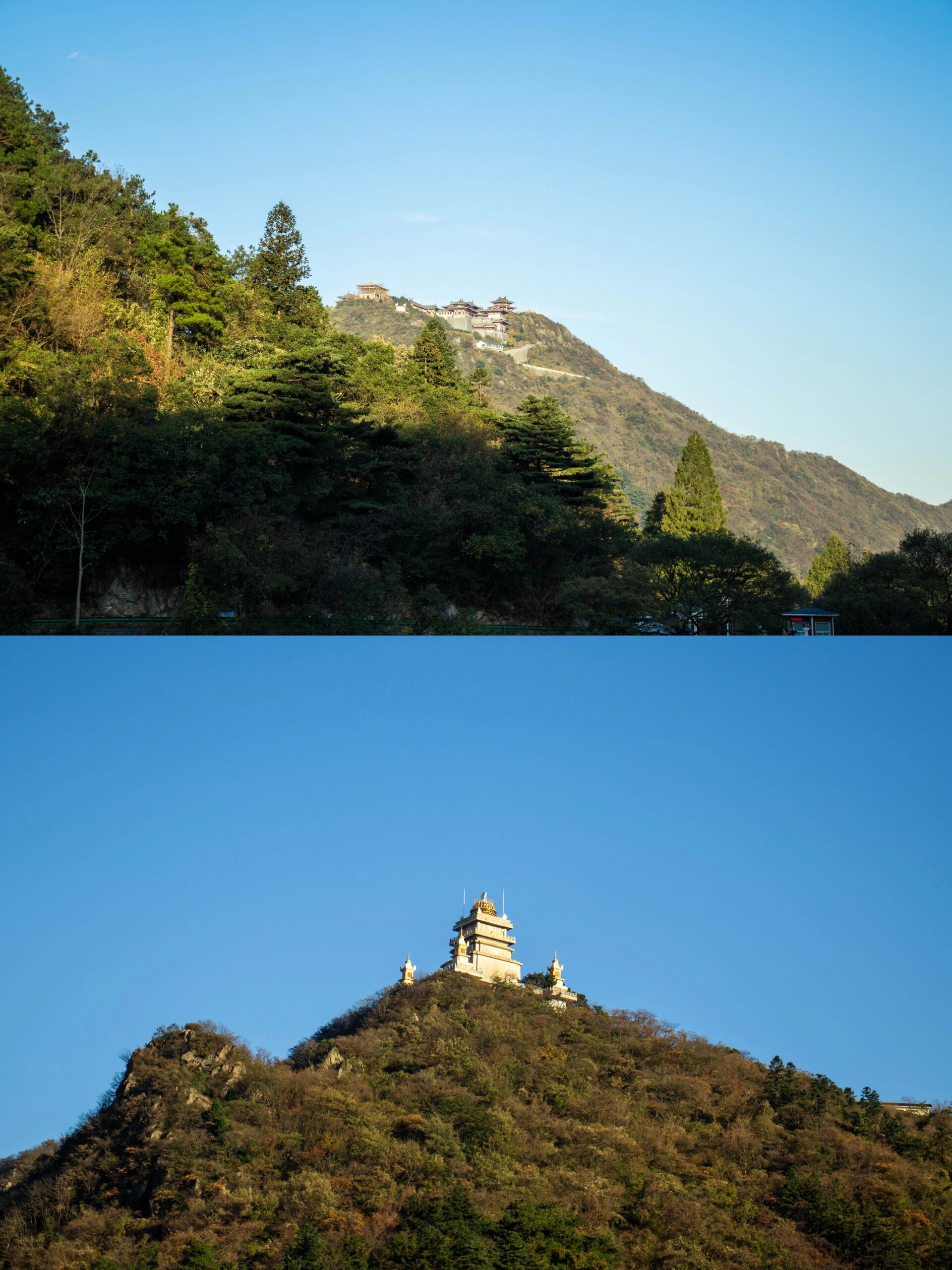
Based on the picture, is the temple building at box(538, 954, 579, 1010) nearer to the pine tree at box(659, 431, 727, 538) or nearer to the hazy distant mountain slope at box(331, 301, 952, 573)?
the pine tree at box(659, 431, 727, 538)

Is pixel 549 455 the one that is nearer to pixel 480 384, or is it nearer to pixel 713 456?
pixel 480 384

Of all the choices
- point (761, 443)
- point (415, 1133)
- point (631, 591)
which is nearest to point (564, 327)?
point (761, 443)

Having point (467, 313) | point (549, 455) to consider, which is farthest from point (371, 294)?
point (549, 455)

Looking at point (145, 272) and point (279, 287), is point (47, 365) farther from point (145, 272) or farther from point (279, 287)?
point (279, 287)

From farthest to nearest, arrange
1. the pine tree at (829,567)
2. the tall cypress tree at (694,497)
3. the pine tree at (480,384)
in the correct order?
1. the pine tree at (480,384)
2. the tall cypress tree at (694,497)
3. the pine tree at (829,567)

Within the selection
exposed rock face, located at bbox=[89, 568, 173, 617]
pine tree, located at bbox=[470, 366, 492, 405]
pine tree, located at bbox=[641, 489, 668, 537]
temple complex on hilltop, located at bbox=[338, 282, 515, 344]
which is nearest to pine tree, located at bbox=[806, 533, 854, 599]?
pine tree, located at bbox=[641, 489, 668, 537]

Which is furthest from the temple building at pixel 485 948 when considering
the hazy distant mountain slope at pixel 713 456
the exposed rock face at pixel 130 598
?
the hazy distant mountain slope at pixel 713 456

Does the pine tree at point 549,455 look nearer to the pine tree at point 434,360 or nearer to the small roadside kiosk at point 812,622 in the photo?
the pine tree at point 434,360
